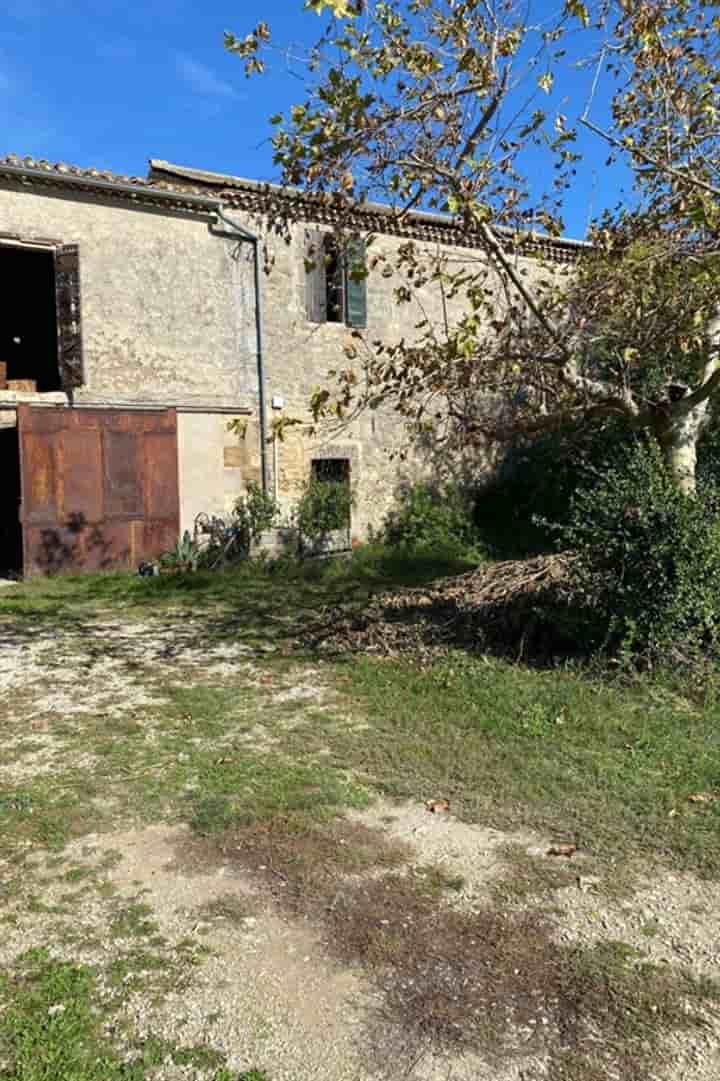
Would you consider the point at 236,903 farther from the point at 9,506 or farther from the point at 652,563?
the point at 9,506

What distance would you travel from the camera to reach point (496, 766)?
4625 millimetres

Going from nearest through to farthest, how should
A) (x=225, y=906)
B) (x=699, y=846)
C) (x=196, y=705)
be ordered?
(x=225, y=906) < (x=699, y=846) < (x=196, y=705)

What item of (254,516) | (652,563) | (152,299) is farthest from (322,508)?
(652,563)

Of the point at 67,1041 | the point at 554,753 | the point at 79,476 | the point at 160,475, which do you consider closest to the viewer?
the point at 67,1041

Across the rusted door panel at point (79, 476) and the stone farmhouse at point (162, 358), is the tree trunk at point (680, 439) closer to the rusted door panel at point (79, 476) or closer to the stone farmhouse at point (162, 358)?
the stone farmhouse at point (162, 358)

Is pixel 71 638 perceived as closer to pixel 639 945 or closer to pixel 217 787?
pixel 217 787

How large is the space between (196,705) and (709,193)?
17.5ft

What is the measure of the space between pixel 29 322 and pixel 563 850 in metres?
13.7

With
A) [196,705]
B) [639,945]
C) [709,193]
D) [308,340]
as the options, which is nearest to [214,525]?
[308,340]

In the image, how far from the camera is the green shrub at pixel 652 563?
5.85 m

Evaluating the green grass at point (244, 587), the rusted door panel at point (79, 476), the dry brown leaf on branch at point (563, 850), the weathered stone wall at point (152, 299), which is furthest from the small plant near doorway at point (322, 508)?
the dry brown leaf on branch at point (563, 850)

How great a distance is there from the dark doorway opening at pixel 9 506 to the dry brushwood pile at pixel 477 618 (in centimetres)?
570

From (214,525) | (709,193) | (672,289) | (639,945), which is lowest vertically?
(639,945)

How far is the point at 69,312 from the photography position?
11.0 meters
